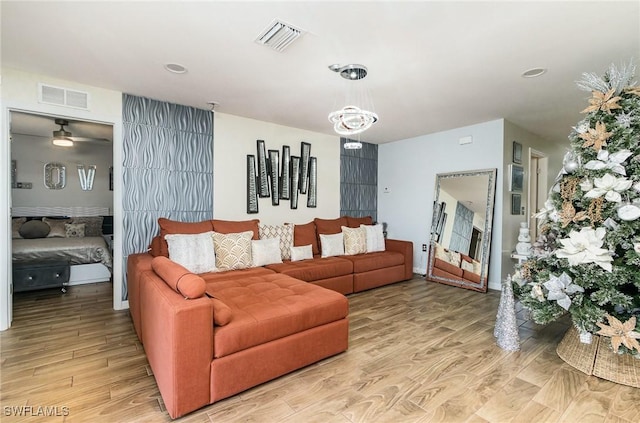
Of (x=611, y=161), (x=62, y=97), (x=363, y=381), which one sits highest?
(x=62, y=97)

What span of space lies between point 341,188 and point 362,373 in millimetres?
3685

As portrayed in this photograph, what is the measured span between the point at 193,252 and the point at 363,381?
6.72ft

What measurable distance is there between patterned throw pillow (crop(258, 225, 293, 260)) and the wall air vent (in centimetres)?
233

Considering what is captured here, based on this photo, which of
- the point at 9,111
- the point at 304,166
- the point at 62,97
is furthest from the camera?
the point at 304,166

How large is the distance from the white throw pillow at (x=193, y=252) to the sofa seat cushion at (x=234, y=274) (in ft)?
0.31

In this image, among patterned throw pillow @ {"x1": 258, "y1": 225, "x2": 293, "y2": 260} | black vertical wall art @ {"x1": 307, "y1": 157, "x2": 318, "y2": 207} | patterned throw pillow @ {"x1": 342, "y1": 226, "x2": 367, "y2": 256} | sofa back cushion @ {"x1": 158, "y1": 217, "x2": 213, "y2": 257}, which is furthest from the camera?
black vertical wall art @ {"x1": 307, "y1": 157, "x2": 318, "y2": 207}

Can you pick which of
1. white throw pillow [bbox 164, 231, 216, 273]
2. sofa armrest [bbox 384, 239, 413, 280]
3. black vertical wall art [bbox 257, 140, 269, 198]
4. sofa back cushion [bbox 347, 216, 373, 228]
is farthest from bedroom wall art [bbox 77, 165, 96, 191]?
sofa armrest [bbox 384, 239, 413, 280]

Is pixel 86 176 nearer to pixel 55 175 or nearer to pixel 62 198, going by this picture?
pixel 55 175

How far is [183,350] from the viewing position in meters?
1.66

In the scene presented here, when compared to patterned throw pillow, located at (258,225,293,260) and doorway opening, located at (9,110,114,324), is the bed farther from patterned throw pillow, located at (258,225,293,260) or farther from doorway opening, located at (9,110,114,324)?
patterned throw pillow, located at (258,225,293,260)

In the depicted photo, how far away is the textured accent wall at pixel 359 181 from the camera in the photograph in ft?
18.1

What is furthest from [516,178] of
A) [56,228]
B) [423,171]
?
[56,228]

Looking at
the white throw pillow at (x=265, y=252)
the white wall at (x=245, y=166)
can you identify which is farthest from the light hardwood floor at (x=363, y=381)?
the white wall at (x=245, y=166)

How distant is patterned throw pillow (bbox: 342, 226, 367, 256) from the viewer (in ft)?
14.9
